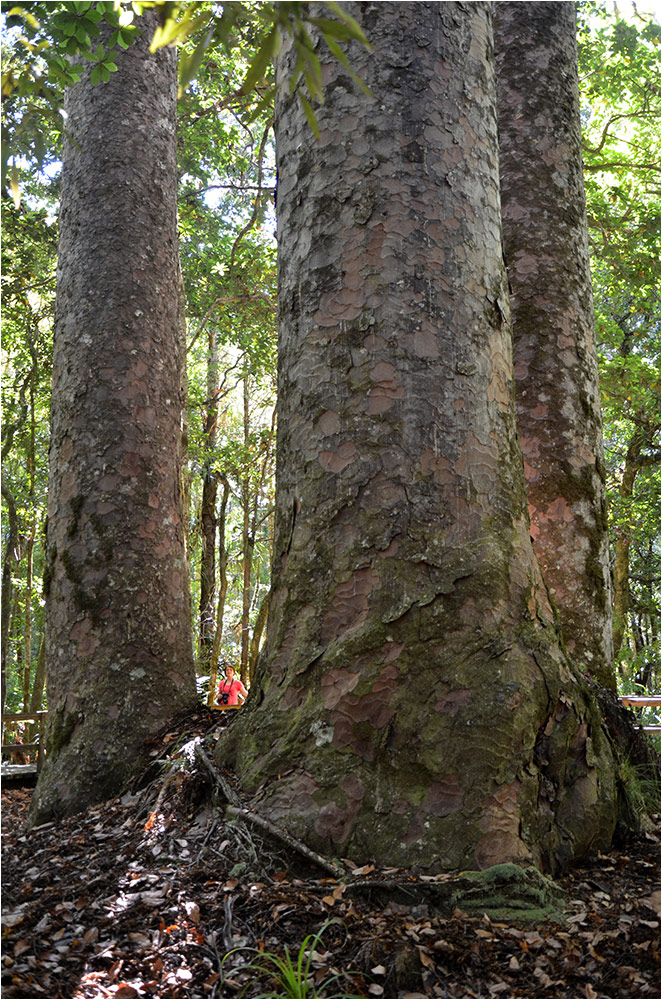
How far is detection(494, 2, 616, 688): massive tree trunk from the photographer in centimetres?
374

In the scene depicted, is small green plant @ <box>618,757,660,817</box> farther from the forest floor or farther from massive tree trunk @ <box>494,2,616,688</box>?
massive tree trunk @ <box>494,2,616,688</box>

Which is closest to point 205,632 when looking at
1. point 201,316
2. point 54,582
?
point 201,316

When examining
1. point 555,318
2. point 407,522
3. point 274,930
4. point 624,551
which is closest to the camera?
point 274,930

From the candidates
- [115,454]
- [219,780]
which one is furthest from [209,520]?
[219,780]

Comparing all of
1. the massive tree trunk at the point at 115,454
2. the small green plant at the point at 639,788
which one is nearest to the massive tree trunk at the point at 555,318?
the small green plant at the point at 639,788

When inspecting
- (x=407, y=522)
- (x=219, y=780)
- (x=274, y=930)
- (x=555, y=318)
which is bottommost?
(x=274, y=930)

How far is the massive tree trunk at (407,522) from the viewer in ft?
7.81

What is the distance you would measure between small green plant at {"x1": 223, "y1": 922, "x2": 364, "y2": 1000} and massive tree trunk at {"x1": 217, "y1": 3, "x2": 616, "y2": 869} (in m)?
0.37

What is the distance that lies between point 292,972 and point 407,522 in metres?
1.32

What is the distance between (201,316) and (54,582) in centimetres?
841

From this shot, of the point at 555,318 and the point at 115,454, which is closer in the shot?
the point at 115,454

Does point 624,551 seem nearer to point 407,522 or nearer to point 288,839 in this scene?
point 407,522

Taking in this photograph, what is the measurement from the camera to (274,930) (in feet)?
6.91

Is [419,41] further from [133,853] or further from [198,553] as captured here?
[198,553]
